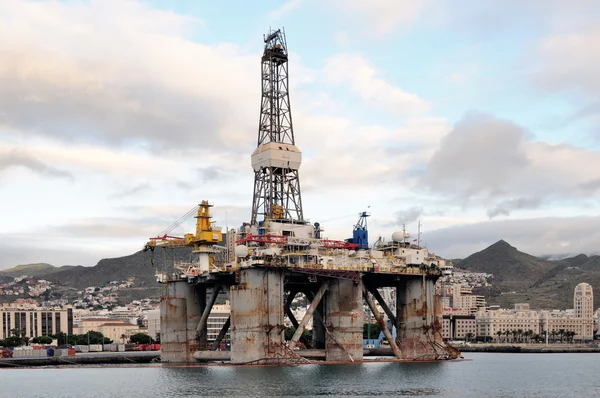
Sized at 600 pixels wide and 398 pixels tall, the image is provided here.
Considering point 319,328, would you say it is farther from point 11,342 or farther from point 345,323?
point 11,342

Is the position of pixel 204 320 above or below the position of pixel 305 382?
above

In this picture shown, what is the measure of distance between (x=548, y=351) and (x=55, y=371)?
123364 mm

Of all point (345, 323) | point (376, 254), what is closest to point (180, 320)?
point (345, 323)

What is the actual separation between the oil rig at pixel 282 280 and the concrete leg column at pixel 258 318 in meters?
0.09

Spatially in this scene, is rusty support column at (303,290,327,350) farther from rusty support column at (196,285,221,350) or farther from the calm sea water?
rusty support column at (196,285,221,350)

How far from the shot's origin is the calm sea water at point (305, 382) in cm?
6675

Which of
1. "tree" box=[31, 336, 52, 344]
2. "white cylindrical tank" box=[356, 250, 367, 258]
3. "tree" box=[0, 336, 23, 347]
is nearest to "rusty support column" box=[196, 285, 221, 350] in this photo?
"white cylindrical tank" box=[356, 250, 367, 258]

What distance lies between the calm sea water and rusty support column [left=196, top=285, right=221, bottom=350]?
5.48 m

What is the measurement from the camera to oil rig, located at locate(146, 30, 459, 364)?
82562 millimetres

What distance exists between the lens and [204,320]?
311 ft

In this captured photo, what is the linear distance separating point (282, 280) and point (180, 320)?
58.0 ft

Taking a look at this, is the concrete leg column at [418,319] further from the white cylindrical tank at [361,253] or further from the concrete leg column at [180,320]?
the concrete leg column at [180,320]

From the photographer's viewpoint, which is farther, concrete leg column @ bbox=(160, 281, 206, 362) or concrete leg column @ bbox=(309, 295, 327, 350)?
concrete leg column @ bbox=(160, 281, 206, 362)

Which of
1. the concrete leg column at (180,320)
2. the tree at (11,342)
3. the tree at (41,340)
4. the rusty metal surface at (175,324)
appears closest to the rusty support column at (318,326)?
the concrete leg column at (180,320)
